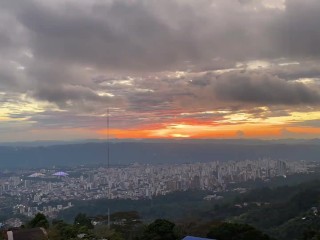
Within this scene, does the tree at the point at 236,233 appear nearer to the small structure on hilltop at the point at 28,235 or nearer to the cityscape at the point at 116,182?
the small structure on hilltop at the point at 28,235

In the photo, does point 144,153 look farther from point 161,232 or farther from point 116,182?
point 161,232

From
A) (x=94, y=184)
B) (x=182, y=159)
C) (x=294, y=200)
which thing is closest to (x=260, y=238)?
(x=294, y=200)

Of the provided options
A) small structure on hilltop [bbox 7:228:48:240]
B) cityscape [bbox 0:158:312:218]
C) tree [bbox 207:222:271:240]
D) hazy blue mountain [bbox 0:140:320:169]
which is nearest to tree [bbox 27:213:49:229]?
small structure on hilltop [bbox 7:228:48:240]

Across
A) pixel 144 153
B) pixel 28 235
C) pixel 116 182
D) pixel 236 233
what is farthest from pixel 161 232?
pixel 144 153

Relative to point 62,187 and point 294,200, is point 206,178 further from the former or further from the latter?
point 294,200

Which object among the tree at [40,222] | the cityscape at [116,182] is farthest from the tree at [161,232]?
the cityscape at [116,182]

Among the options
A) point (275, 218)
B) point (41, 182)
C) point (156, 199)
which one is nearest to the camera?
point (275, 218)
